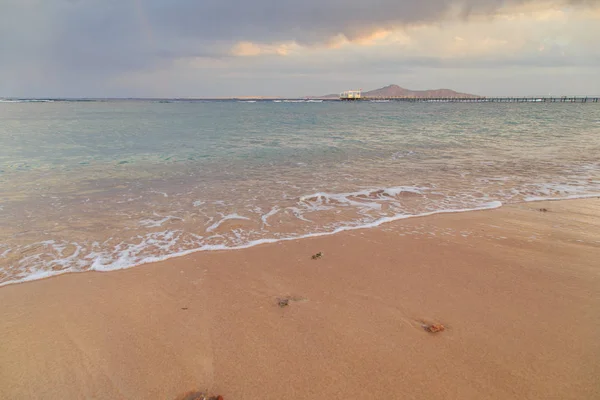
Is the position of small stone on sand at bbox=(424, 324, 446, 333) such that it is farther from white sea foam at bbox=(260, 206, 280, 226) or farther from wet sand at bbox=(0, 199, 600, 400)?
white sea foam at bbox=(260, 206, 280, 226)

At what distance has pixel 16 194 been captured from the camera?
27.9 feet

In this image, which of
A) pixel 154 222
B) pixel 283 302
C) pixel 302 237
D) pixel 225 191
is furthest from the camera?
pixel 225 191

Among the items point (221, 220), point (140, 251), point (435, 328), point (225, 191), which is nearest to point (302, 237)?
point (221, 220)

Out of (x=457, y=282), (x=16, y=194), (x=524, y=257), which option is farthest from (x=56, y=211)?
(x=524, y=257)

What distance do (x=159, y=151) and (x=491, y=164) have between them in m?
14.3

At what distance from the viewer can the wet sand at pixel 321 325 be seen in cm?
276

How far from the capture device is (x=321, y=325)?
3.45m

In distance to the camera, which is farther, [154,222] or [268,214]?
[268,214]

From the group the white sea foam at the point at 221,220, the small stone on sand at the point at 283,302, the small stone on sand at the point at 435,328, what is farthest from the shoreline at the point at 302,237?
the small stone on sand at the point at 435,328

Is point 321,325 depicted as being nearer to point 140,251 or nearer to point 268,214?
point 140,251

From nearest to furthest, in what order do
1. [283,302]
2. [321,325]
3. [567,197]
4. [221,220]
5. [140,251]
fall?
[321,325]
[283,302]
[140,251]
[221,220]
[567,197]

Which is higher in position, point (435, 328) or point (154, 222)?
point (435, 328)

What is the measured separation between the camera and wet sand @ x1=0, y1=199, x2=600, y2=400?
9.04ft

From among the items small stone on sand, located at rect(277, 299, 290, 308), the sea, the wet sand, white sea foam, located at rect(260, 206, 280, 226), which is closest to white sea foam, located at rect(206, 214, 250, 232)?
the sea
